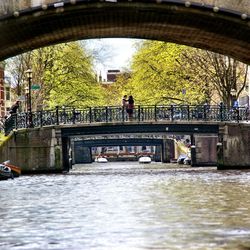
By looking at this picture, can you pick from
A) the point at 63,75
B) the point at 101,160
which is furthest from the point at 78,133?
the point at 101,160

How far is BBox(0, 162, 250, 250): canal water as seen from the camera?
52.3 ft

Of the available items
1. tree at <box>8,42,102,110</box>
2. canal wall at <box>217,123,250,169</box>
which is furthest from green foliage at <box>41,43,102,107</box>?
canal wall at <box>217,123,250,169</box>

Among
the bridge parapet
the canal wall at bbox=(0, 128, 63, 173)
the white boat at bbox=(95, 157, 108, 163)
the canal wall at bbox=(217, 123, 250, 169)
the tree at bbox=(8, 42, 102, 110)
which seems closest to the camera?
the bridge parapet

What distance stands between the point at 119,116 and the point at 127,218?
33.3m

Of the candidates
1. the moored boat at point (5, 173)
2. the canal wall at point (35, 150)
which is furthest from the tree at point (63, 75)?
Result: the moored boat at point (5, 173)

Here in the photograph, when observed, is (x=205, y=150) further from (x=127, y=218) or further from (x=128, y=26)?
(x=127, y=218)

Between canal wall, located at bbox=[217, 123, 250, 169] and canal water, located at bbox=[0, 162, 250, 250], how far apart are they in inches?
748

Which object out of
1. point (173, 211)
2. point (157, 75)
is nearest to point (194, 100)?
point (157, 75)

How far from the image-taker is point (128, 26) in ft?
67.5

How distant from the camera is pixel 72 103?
6888cm

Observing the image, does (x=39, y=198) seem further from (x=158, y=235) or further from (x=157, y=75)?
(x=157, y=75)

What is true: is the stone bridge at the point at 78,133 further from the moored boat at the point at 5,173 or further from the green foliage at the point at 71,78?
the green foliage at the point at 71,78

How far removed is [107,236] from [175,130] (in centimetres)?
3727

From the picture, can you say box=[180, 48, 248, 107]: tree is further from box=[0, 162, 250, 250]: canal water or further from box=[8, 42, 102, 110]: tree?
box=[0, 162, 250, 250]: canal water
